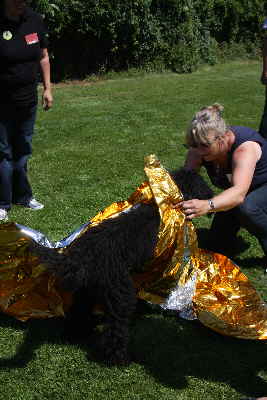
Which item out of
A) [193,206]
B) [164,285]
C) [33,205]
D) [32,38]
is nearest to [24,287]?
[164,285]

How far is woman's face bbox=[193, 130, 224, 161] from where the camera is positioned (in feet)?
10.5

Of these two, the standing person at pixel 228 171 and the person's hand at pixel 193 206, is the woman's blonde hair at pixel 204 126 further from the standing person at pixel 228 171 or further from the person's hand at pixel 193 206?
the person's hand at pixel 193 206

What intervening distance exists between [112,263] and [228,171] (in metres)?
1.24

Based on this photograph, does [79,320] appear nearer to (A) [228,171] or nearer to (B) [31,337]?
(B) [31,337]

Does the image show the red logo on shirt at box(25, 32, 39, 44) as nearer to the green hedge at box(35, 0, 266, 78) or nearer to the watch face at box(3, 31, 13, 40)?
the watch face at box(3, 31, 13, 40)

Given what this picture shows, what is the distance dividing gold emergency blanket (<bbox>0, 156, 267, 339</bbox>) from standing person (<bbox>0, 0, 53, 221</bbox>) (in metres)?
1.45

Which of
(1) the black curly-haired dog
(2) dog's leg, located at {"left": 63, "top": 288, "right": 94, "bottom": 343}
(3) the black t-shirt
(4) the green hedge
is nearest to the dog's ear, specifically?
(1) the black curly-haired dog

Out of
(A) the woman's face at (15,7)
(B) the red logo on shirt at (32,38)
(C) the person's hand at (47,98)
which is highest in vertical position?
(A) the woman's face at (15,7)

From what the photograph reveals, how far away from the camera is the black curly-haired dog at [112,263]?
9.35ft

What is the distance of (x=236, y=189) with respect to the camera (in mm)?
3113

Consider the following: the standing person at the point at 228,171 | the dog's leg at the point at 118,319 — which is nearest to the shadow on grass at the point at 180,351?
the dog's leg at the point at 118,319

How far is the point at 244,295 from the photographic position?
3475 millimetres

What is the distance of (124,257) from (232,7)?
14300mm

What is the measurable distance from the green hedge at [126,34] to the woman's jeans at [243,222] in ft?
30.6
